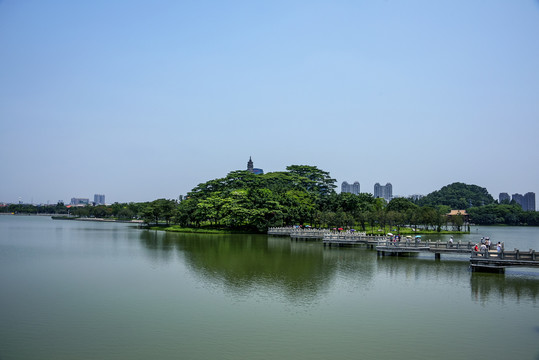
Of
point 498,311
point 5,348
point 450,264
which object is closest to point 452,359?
point 498,311

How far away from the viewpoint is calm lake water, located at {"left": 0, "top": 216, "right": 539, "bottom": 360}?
14.7 metres

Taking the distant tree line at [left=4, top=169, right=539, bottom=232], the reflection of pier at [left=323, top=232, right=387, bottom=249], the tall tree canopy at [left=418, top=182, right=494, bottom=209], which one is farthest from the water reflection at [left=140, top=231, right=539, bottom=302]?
the tall tree canopy at [left=418, top=182, right=494, bottom=209]

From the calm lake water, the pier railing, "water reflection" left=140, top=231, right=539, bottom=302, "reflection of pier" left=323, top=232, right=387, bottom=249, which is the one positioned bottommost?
the calm lake water

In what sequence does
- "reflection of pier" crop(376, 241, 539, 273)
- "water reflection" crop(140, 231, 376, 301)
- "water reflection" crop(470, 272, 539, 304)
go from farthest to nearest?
"reflection of pier" crop(376, 241, 539, 273), "water reflection" crop(140, 231, 376, 301), "water reflection" crop(470, 272, 539, 304)

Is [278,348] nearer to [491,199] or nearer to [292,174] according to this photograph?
[292,174]

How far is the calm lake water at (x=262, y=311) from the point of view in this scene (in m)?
14.7

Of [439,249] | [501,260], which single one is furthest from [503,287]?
[439,249]

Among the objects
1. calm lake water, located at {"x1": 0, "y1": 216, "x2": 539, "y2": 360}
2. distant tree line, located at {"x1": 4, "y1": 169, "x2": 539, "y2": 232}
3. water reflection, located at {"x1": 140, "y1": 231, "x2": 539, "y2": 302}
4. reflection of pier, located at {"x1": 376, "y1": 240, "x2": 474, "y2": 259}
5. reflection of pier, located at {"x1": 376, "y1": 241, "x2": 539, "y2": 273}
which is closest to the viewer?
calm lake water, located at {"x1": 0, "y1": 216, "x2": 539, "y2": 360}

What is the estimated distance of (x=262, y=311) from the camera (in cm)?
1919

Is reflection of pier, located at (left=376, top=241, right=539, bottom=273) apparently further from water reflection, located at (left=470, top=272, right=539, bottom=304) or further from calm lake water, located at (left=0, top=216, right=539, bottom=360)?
calm lake water, located at (left=0, top=216, right=539, bottom=360)

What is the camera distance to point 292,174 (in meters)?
95.1

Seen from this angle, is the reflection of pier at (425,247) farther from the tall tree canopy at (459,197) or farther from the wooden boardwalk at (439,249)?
the tall tree canopy at (459,197)

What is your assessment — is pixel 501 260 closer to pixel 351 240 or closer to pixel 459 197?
pixel 351 240

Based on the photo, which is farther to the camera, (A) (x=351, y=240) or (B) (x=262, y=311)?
(A) (x=351, y=240)
